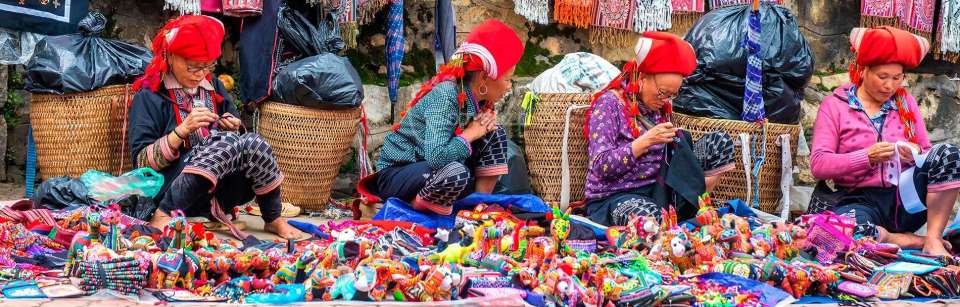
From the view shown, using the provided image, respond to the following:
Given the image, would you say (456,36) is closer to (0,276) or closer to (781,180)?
(781,180)

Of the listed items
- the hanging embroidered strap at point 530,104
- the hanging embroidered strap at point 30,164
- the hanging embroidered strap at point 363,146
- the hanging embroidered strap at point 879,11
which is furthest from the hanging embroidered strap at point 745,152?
the hanging embroidered strap at point 30,164

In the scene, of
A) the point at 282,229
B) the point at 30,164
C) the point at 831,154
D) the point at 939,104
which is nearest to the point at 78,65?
the point at 30,164

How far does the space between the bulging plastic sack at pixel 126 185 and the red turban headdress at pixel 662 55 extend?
2169 mm

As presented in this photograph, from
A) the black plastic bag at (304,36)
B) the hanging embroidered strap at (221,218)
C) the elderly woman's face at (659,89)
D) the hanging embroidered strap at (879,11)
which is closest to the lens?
the hanging embroidered strap at (221,218)

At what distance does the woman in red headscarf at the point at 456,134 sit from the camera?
4.79 metres

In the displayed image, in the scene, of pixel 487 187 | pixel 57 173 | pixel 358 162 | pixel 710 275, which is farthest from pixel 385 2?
pixel 710 275

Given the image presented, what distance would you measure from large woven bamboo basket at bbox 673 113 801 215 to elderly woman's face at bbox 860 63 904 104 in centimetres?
52

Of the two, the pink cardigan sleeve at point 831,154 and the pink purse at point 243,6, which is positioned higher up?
the pink purse at point 243,6

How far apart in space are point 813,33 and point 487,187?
9.74 feet

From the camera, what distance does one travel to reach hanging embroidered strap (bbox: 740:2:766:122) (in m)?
5.47

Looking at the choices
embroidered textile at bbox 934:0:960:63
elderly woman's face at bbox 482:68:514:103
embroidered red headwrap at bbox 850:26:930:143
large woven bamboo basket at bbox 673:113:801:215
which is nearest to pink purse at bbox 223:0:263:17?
elderly woman's face at bbox 482:68:514:103

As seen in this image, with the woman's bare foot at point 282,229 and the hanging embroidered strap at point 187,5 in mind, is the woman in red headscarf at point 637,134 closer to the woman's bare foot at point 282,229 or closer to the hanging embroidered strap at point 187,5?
the woman's bare foot at point 282,229

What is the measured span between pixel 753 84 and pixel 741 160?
384 millimetres

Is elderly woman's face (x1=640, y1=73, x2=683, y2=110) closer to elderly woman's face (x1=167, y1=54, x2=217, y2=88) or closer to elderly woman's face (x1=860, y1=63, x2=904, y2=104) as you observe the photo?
elderly woman's face (x1=860, y1=63, x2=904, y2=104)
